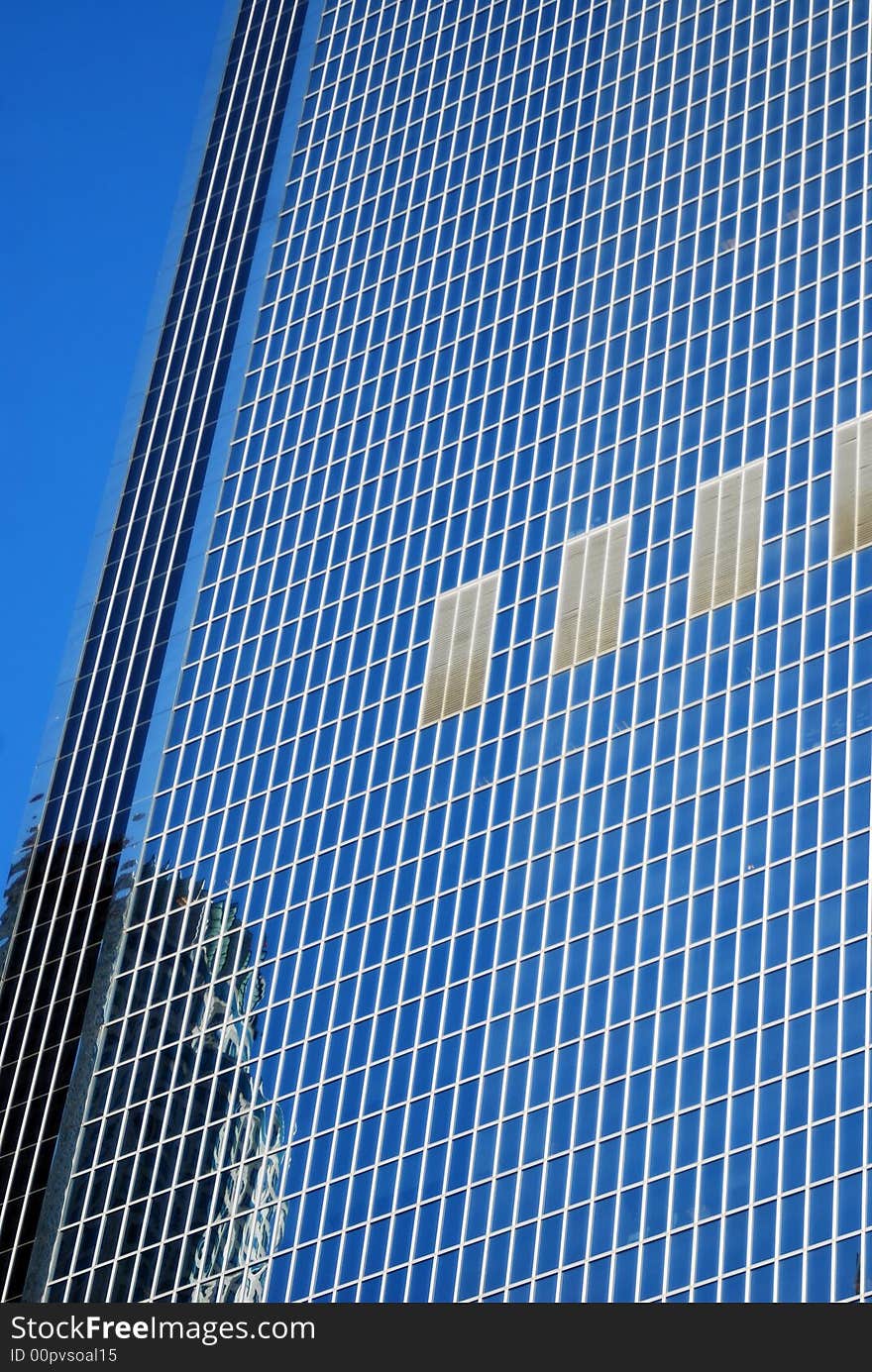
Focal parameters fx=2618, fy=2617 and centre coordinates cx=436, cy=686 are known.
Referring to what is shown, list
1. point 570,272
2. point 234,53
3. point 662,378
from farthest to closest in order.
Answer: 1. point 234,53
2. point 570,272
3. point 662,378

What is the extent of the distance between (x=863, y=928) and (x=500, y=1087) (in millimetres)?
17580

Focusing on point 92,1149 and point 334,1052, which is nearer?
point 334,1052

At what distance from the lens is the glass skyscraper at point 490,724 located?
10194 centimetres

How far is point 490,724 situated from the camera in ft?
400

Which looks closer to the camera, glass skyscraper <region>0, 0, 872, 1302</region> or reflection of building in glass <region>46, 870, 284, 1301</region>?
glass skyscraper <region>0, 0, 872, 1302</region>

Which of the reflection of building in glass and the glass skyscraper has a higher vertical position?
the glass skyscraper

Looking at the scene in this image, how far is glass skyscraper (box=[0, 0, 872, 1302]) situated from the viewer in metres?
102

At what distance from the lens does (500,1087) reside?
4222 inches

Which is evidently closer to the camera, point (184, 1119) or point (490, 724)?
point (184, 1119)

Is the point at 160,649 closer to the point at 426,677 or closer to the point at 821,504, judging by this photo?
the point at 426,677

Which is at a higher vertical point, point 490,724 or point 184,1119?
point 490,724

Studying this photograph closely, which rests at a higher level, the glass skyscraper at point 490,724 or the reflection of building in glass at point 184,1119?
the glass skyscraper at point 490,724

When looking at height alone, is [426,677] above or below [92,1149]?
above

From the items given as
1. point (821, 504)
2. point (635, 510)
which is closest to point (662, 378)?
point (635, 510)
